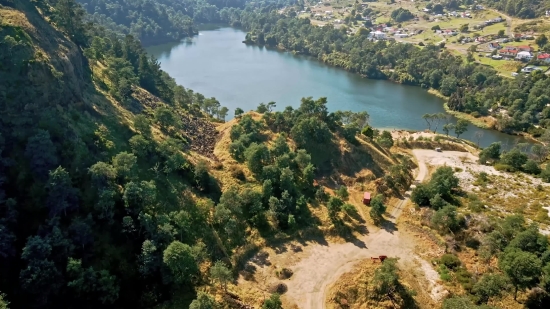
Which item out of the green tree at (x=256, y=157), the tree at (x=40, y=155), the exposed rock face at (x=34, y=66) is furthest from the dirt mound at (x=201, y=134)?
the tree at (x=40, y=155)

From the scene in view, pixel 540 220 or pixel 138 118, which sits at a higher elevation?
pixel 138 118

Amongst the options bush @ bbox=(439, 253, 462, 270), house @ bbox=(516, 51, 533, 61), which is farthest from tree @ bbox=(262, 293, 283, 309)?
house @ bbox=(516, 51, 533, 61)

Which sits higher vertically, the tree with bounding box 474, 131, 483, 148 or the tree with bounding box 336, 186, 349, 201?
the tree with bounding box 336, 186, 349, 201

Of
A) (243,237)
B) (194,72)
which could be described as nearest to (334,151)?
(243,237)

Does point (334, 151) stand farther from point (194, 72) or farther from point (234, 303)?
point (194, 72)

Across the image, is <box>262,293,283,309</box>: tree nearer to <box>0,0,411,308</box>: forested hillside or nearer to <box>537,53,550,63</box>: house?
Answer: <box>0,0,411,308</box>: forested hillside

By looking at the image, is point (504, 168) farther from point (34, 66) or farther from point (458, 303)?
point (34, 66)

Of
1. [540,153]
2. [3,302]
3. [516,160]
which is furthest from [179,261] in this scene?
[540,153]
